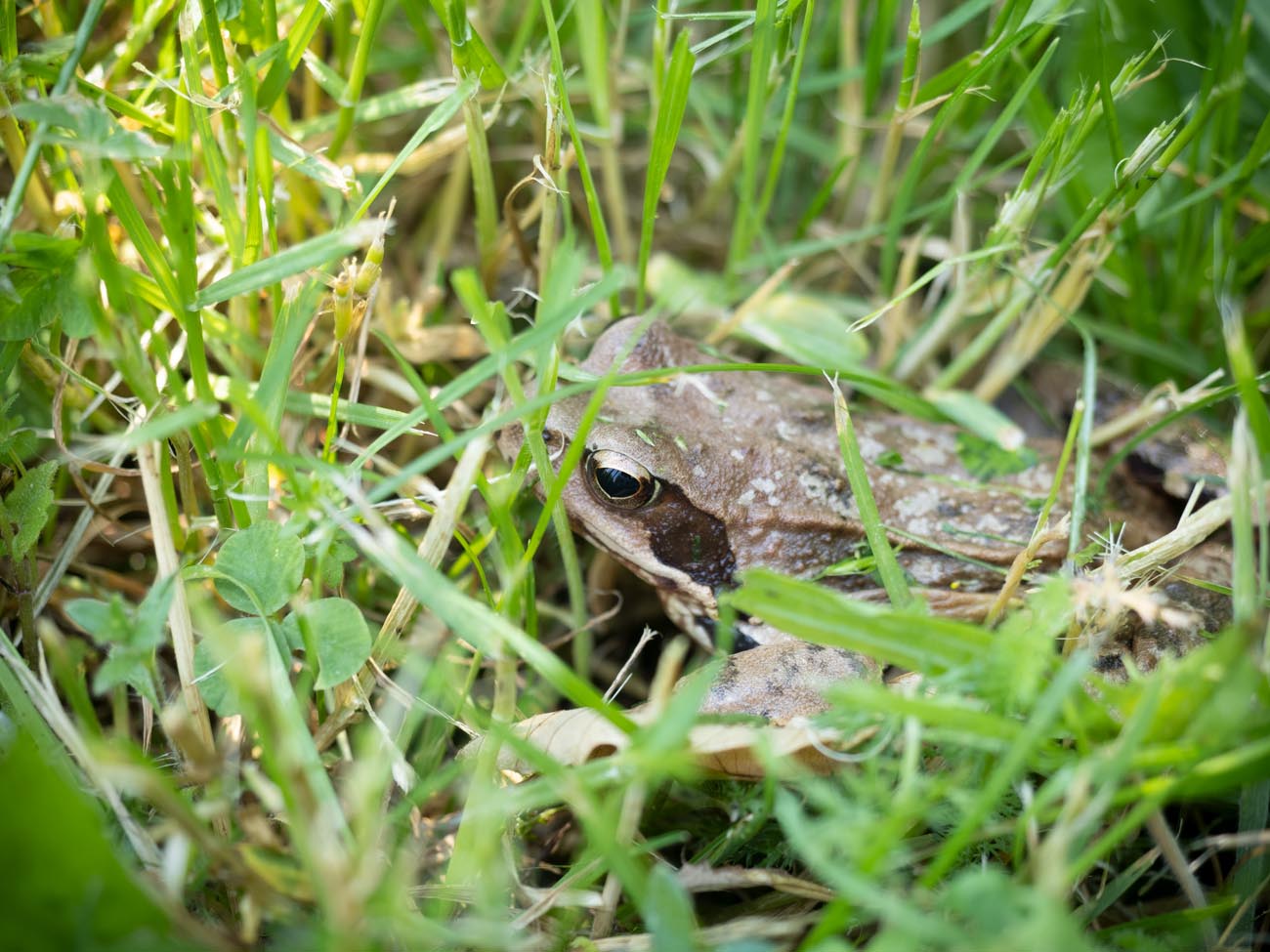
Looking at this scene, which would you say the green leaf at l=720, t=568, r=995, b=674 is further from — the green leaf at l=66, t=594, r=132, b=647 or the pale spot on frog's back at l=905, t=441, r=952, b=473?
the pale spot on frog's back at l=905, t=441, r=952, b=473

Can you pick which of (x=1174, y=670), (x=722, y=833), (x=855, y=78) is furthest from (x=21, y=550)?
(x=855, y=78)

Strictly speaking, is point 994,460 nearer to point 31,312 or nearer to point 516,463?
point 516,463

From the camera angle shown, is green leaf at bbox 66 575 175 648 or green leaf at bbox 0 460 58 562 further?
green leaf at bbox 0 460 58 562

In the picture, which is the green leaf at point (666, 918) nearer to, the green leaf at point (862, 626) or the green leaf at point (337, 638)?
the green leaf at point (862, 626)

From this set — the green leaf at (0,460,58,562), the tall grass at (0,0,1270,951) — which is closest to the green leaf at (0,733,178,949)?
the tall grass at (0,0,1270,951)

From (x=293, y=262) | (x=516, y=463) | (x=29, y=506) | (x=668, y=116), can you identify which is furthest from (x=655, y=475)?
(x=29, y=506)

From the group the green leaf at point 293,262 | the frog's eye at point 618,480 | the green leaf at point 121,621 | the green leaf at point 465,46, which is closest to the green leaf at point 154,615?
the green leaf at point 121,621
